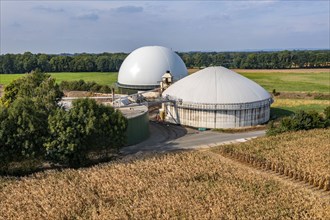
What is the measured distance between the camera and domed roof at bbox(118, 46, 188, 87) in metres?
66.7

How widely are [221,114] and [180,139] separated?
8.19 m

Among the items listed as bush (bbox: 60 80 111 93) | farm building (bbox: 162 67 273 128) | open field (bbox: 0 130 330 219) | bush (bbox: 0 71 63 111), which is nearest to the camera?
open field (bbox: 0 130 330 219)

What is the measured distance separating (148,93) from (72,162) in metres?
31.4

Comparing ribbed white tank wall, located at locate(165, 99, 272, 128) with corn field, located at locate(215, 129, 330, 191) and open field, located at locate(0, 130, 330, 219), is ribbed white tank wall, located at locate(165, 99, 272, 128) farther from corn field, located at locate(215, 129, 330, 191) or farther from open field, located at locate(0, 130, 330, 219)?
open field, located at locate(0, 130, 330, 219)

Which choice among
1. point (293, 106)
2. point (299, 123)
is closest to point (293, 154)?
point (299, 123)

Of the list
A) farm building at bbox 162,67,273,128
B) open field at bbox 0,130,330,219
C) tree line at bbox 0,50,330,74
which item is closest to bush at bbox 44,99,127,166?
open field at bbox 0,130,330,219

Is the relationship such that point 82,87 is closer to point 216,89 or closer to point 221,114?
point 216,89

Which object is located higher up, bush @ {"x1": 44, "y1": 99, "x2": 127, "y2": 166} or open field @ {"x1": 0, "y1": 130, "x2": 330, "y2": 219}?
bush @ {"x1": 44, "y1": 99, "x2": 127, "y2": 166}

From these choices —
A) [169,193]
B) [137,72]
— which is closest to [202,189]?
[169,193]

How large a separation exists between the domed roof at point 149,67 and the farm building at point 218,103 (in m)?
16.1

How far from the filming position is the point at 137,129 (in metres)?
40.3

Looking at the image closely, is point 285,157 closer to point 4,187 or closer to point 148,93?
point 4,187

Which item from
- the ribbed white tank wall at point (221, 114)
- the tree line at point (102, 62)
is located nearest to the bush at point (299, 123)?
the ribbed white tank wall at point (221, 114)

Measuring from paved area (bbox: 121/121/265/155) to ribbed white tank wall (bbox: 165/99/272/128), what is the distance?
1.67 metres
